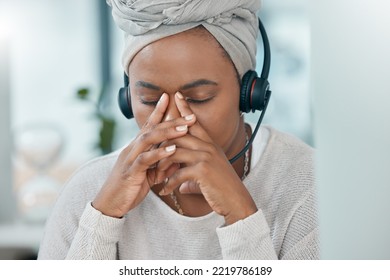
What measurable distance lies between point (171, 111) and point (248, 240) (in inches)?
8.8

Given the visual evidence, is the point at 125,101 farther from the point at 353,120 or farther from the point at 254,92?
the point at 353,120

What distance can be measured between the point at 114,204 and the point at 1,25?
1.24m

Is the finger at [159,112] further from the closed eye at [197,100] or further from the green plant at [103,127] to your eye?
the green plant at [103,127]

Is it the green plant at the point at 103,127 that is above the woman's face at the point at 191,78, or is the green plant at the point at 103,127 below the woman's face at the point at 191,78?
below

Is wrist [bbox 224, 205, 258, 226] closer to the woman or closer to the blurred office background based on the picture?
the woman

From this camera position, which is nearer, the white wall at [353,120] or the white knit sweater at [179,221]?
the white wall at [353,120]

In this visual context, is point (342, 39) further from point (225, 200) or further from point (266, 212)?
point (266, 212)

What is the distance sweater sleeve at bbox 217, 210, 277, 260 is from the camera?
926mm

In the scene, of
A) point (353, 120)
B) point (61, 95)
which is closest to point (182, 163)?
point (353, 120)

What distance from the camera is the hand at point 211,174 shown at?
3.10 ft

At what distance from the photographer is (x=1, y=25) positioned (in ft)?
6.74

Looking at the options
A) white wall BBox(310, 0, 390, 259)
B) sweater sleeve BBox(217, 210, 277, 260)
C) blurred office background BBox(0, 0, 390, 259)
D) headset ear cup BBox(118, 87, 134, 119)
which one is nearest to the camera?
white wall BBox(310, 0, 390, 259)

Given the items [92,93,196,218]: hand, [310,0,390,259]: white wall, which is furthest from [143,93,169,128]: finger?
[310,0,390,259]: white wall

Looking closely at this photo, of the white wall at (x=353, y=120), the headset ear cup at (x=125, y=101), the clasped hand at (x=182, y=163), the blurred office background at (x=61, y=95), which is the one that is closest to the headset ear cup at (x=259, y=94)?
the clasped hand at (x=182, y=163)
